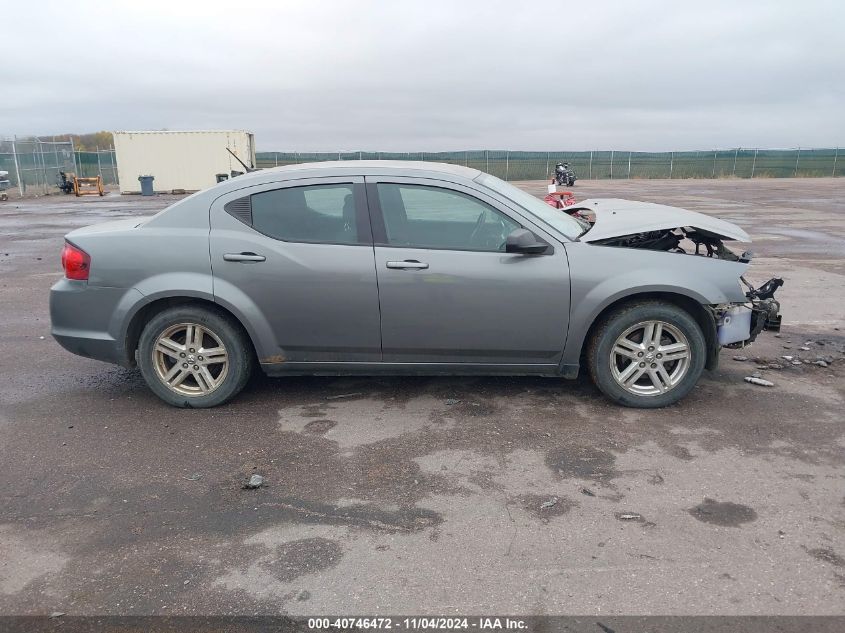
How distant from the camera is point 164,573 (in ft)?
10.0

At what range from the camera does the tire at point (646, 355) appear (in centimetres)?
473

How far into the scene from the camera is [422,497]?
3.68 meters

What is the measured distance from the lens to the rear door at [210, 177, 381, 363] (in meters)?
4.68

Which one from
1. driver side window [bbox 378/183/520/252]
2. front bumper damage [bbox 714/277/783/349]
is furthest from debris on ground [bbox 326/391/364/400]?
front bumper damage [bbox 714/277/783/349]

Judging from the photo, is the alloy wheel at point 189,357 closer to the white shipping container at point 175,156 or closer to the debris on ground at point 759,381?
the debris on ground at point 759,381

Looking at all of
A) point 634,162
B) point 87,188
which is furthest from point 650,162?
point 87,188

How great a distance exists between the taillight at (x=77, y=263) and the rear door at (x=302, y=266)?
3.01 feet

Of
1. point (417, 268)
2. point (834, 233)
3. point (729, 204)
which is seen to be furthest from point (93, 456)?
point (729, 204)

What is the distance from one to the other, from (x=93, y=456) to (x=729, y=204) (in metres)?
23.1

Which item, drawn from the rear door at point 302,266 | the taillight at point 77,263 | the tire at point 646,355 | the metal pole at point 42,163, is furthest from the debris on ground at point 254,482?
the metal pole at point 42,163

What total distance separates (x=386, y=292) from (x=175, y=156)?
32556 mm

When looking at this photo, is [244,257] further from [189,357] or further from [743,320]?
[743,320]

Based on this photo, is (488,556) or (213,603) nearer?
(213,603)

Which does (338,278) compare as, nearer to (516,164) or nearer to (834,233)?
(834,233)
